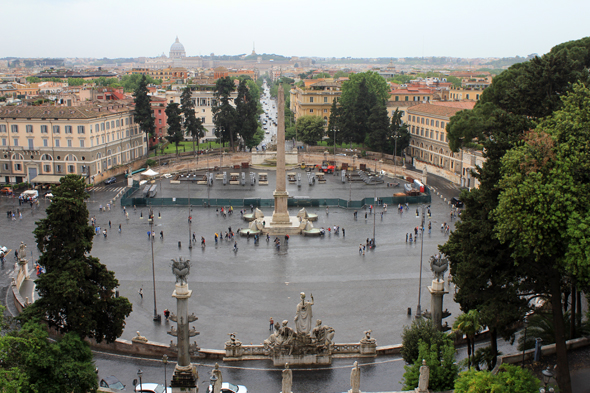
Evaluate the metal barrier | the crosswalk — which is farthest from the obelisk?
the crosswalk

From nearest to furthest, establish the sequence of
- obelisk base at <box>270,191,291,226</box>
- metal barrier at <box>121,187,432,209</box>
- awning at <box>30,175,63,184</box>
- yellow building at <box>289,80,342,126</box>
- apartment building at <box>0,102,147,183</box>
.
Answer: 1. obelisk base at <box>270,191,291,226</box>
2. metal barrier at <box>121,187,432,209</box>
3. awning at <box>30,175,63,184</box>
4. apartment building at <box>0,102,147,183</box>
5. yellow building at <box>289,80,342,126</box>

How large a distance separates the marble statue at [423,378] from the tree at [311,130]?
7436 cm

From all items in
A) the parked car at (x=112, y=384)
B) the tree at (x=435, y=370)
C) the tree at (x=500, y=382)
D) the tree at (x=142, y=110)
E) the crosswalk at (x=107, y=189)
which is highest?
the tree at (x=142, y=110)

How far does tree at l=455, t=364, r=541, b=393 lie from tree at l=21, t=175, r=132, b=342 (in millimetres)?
13268

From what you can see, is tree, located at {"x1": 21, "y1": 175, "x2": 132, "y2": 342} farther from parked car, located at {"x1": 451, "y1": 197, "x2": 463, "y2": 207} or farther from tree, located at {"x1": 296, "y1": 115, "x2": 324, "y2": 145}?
tree, located at {"x1": 296, "y1": 115, "x2": 324, "y2": 145}

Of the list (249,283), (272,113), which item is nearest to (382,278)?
(249,283)

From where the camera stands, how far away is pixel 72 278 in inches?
893

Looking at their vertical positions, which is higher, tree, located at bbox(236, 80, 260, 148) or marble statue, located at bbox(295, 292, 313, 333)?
tree, located at bbox(236, 80, 260, 148)

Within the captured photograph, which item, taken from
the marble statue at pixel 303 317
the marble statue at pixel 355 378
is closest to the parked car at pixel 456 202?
the marble statue at pixel 303 317

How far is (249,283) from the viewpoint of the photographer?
122 ft

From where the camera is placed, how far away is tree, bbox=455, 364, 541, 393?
62.1ft

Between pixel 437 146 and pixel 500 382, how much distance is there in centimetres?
6680

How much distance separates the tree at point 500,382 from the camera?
1892 cm

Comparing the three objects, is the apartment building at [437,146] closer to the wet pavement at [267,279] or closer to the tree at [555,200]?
the wet pavement at [267,279]
